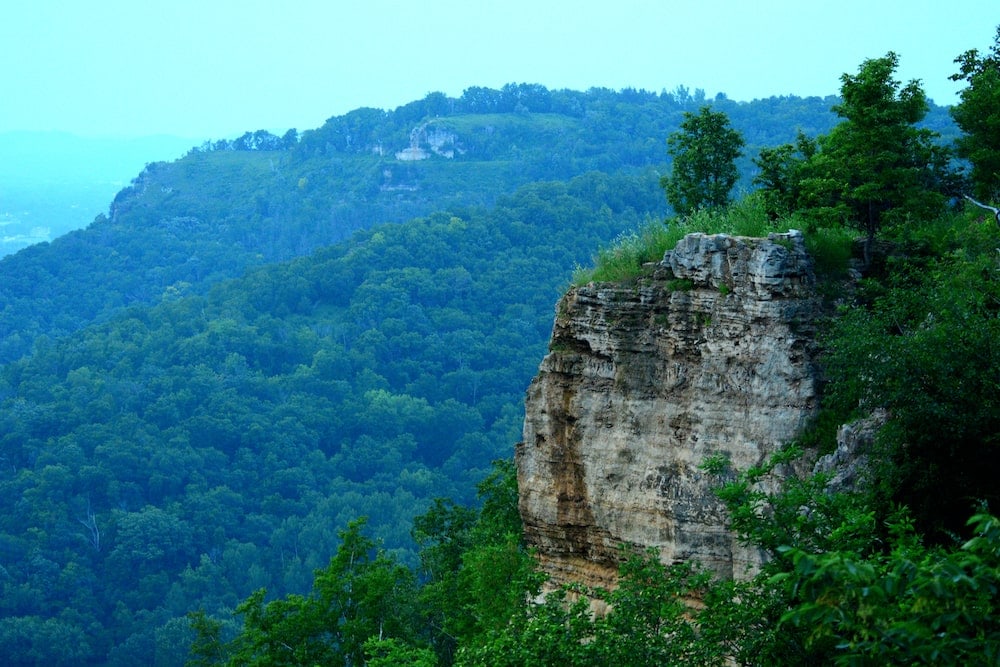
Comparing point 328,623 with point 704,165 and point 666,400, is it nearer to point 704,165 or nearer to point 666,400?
point 666,400

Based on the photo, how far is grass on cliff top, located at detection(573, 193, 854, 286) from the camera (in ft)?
56.3

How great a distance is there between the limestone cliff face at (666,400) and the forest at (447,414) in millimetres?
546

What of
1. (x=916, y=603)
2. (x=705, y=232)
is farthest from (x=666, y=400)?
(x=916, y=603)

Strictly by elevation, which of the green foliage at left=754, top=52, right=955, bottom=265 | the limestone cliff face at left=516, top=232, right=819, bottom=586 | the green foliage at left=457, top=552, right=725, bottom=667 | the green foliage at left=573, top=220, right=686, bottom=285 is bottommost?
the green foliage at left=457, top=552, right=725, bottom=667

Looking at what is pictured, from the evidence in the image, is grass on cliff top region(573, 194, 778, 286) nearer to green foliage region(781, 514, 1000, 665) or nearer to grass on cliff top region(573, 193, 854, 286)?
grass on cliff top region(573, 193, 854, 286)

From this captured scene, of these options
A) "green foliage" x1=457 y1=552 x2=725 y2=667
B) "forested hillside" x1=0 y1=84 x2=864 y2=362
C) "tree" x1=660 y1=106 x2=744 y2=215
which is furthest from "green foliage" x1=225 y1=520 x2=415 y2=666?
"forested hillside" x1=0 y1=84 x2=864 y2=362

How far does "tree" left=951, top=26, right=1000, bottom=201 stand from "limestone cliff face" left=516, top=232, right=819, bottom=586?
680cm

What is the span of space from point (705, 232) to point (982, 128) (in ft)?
21.5

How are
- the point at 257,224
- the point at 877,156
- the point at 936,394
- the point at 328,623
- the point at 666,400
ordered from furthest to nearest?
the point at 257,224 → the point at 328,623 → the point at 877,156 → the point at 666,400 → the point at 936,394

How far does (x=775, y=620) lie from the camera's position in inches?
464

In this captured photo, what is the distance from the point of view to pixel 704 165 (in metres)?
24.0

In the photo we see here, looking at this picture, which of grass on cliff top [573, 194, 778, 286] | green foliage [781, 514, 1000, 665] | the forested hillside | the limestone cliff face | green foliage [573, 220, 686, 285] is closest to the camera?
green foliage [781, 514, 1000, 665]

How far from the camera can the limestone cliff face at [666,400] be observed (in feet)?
54.1

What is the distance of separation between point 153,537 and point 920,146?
70.8 meters
